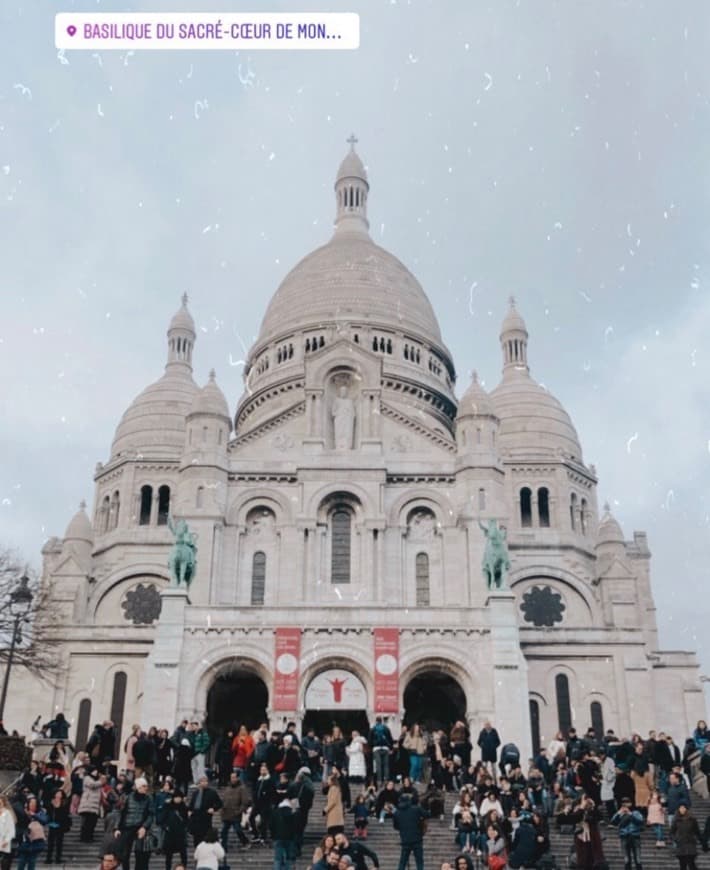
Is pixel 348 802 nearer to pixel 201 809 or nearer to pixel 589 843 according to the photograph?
pixel 201 809

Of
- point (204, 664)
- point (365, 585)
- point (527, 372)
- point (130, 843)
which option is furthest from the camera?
point (527, 372)

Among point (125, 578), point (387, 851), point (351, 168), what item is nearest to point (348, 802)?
point (387, 851)

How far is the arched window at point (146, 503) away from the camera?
5725 centimetres

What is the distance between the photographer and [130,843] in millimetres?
20547

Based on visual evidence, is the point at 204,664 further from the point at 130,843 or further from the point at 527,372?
the point at 527,372

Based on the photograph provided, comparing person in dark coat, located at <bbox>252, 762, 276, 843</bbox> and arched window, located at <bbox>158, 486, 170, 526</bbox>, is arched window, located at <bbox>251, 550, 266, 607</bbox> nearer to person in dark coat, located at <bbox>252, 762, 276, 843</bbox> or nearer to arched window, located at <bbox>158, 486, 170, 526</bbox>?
arched window, located at <bbox>158, 486, 170, 526</bbox>

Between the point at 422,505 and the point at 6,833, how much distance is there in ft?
92.8

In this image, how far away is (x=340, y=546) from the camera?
45781 millimetres

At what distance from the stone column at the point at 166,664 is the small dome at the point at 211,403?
32.6 feet

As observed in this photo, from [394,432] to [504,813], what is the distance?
26.4 metres

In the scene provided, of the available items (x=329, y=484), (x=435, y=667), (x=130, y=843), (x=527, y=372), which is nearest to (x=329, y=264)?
(x=527, y=372)

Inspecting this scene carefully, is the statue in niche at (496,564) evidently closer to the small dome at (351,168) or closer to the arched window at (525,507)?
the arched window at (525,507)

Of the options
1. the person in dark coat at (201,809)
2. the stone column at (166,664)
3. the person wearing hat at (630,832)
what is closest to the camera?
the person in dark coat at (201,809)

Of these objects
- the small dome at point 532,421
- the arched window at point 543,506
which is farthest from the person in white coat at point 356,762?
the small dome at point 532,421
